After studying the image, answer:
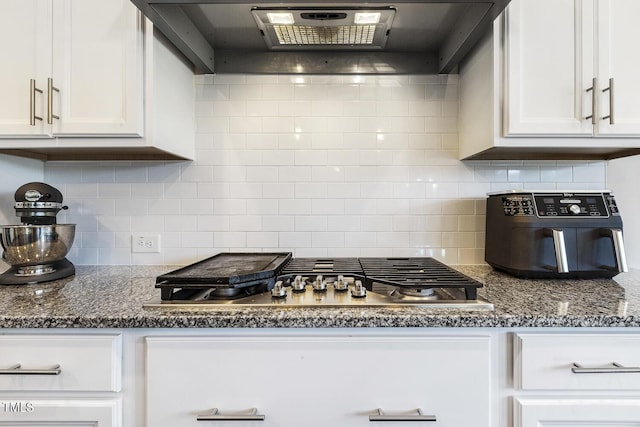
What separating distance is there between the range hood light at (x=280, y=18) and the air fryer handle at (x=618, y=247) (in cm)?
→ 137

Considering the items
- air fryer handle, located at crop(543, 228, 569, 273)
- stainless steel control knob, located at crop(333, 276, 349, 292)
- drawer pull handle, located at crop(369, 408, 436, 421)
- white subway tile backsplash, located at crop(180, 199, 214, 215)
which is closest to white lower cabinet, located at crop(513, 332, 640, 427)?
drawer pull handle, located at crop(369, 408, 436, 421)

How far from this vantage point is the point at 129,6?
45.9 inches

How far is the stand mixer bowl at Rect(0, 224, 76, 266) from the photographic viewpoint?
1.17m

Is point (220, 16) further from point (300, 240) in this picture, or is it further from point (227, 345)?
point (227, 345)

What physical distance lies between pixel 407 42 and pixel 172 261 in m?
1.42

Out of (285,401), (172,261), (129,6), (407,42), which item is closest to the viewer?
(285,401)

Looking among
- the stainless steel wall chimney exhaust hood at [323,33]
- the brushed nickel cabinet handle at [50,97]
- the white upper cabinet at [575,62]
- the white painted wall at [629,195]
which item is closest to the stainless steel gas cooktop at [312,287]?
the white upper cabinet at [575,62]

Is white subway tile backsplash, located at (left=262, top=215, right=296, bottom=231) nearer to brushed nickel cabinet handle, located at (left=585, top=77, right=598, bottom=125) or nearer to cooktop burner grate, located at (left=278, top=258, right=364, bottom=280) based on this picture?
cooktop burner grate, located at (left=278, top=258, right=364, bottom=280)

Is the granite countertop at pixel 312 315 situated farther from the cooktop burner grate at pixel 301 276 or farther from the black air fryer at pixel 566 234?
the black air fryer at pixel 566 234

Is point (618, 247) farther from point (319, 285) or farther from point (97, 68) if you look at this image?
point (97, 68)

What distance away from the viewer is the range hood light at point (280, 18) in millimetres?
1163

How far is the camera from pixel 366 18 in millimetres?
1183

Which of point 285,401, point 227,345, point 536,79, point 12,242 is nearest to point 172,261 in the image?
point 12,242

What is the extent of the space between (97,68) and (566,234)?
1.79m
